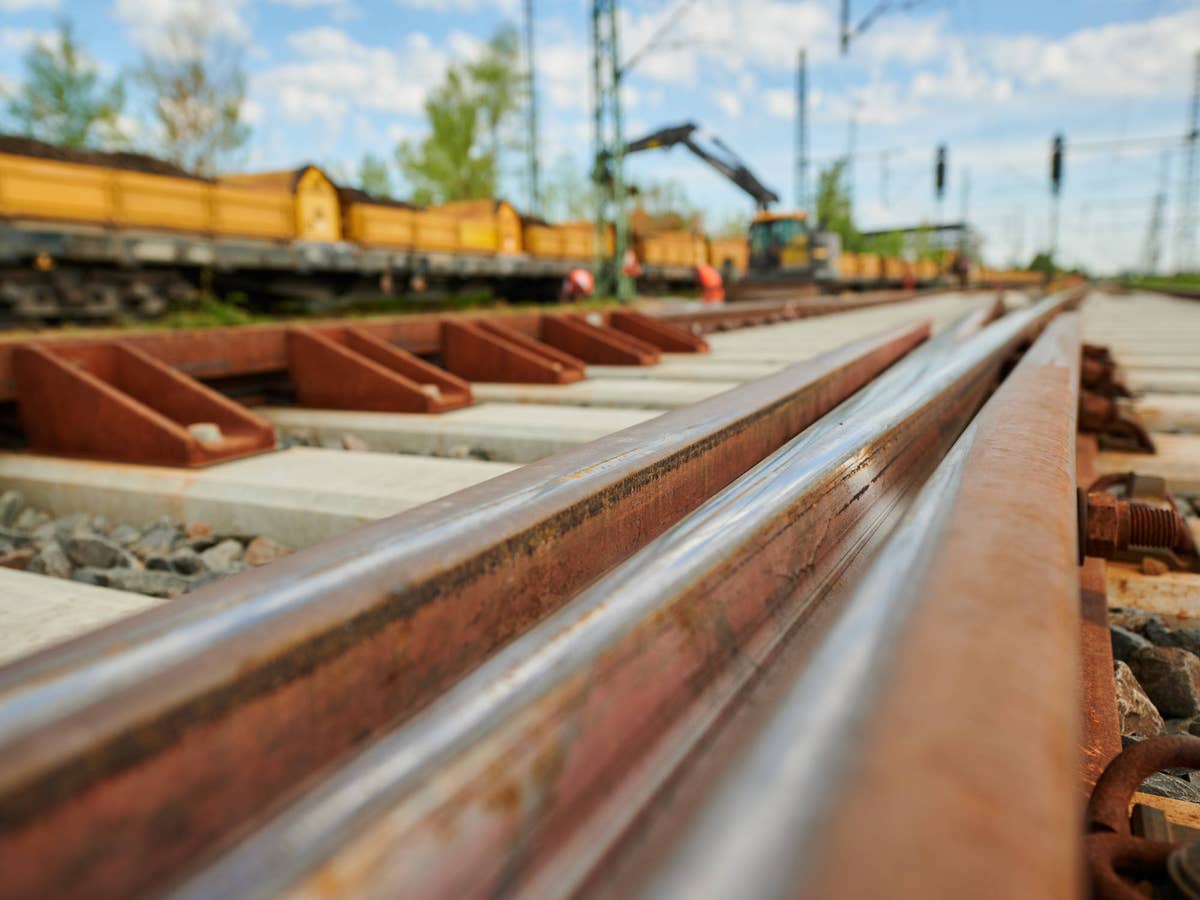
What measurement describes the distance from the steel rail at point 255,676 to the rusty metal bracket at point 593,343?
388cm

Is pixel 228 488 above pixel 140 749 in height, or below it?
below

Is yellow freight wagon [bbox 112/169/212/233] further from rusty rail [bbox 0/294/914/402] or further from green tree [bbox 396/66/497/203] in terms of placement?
green tree [bbox 396/66/497/203]

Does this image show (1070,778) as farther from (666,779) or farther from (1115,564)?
(1115,564)

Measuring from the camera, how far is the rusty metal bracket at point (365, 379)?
3322 mm

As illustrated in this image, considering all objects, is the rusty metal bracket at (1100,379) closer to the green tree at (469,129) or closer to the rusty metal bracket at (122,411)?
the rusty metal bracket at (122,411)

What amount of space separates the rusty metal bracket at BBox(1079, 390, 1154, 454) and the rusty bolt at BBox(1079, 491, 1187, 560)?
5.31 feet

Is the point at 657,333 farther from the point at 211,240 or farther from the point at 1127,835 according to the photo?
the point at 211,240

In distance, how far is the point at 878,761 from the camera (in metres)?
0.43

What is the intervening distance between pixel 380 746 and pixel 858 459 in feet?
2.61

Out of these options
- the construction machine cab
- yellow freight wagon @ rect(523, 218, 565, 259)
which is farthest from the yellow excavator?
yellow freight wagon @ rect(523, 218, 565, 259)

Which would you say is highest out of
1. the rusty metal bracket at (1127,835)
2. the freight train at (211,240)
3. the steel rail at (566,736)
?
the freight train at (211,240)

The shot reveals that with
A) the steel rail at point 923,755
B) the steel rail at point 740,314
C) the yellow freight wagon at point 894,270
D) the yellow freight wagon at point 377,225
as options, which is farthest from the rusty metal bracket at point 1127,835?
the yellow freight wagon at point 894,270

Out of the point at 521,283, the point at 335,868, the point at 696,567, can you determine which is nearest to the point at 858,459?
the point at 696,567

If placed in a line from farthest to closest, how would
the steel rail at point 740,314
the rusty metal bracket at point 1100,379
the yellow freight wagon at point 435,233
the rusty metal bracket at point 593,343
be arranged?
the yellow freight wagon at point 435,233, the steel rail at point 740,314, the rusty metal bracket at point 593,343, the rusty metal bracket at point 1100,379
